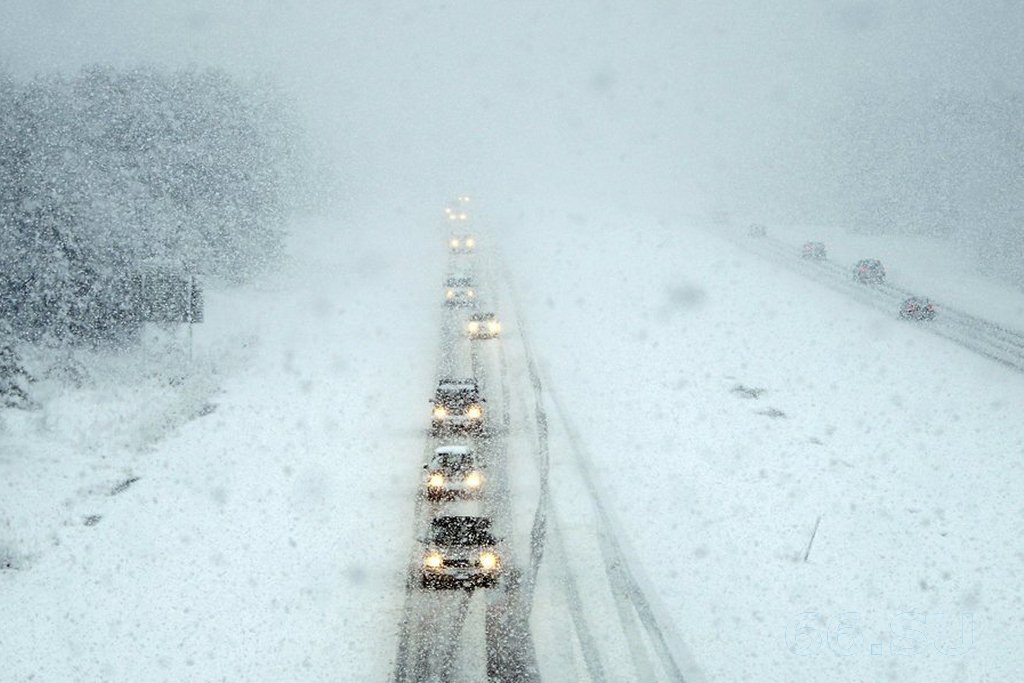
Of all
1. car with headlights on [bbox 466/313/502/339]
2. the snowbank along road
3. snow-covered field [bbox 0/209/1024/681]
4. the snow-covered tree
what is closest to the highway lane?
snow-covered field [bbox 0/209/1024/681]

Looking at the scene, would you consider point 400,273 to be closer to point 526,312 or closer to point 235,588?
point 526,312

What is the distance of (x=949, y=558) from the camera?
1509 cm

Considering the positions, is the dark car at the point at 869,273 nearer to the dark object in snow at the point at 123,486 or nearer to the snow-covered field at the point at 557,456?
the snow-covered field at the point at 557,456

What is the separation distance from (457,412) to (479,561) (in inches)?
317

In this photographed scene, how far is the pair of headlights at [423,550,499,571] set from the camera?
13477mm

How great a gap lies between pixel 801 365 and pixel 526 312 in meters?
14.6

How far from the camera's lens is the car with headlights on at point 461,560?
13477mm

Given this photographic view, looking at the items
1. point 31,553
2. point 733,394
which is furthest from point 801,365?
point 31,553

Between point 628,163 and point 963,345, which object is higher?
point 628,163

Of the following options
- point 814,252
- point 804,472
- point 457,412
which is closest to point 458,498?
point 457,412

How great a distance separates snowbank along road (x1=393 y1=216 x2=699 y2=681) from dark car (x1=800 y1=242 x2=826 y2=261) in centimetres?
3287

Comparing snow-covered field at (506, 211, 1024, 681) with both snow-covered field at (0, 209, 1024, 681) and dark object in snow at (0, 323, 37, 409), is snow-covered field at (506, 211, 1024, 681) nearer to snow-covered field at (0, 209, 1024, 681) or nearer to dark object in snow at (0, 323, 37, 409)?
snow-covered field at (0, 209, 1024, 681)

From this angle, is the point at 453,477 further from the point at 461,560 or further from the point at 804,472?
the point at 804,472

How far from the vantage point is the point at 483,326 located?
107 ft
